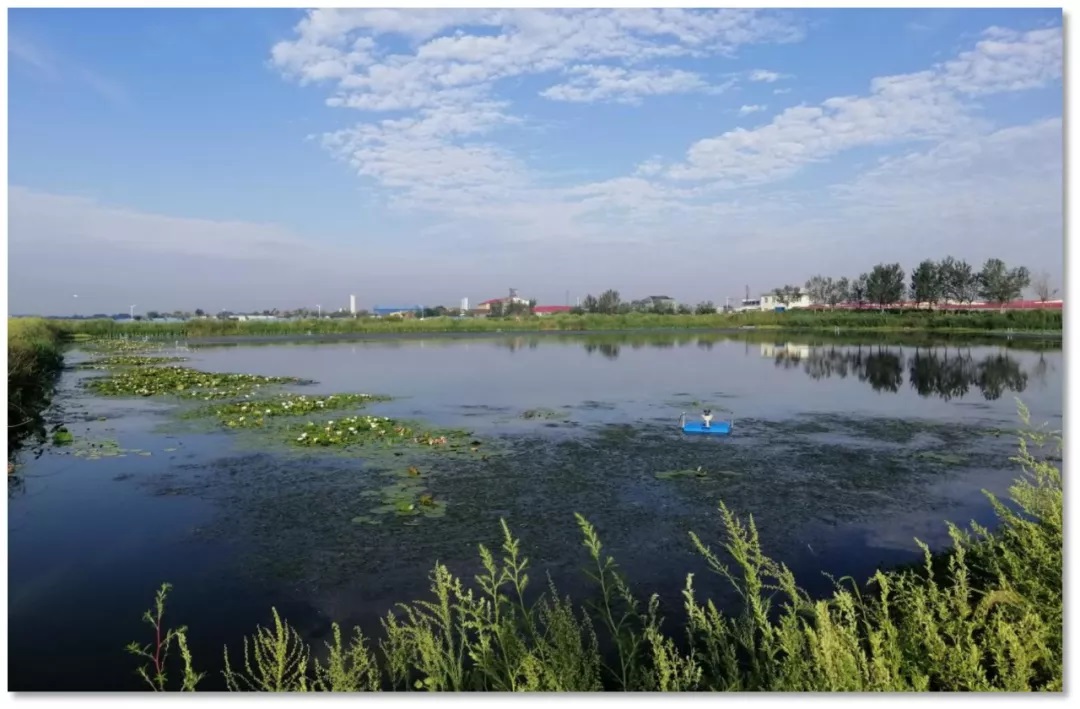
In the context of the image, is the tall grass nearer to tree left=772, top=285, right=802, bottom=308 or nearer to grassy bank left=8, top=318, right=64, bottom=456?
grassy bank left=8, top=318, right=64, bottom=456

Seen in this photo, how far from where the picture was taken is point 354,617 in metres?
4.43

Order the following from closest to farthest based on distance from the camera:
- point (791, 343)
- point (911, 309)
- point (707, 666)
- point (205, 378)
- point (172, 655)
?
point (707, 666) < point (172, 655) < point (205, 378) < point (791, 343) < point (911, 309)

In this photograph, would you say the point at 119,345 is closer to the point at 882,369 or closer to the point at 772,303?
the point at 882,369

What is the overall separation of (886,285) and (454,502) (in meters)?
39.5

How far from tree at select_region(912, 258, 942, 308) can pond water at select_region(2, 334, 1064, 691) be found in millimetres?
15594

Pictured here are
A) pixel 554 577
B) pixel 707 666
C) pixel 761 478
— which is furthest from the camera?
pixel 761 478

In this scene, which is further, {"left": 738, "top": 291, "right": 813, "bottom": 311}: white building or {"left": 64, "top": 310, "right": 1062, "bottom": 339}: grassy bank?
{"left": 738, "top": 291, "right": 813, "bottom": 311}: white building

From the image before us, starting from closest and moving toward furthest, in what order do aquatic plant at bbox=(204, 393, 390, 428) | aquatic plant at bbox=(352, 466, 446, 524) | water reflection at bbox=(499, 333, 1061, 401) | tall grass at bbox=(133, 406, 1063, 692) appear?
tall grass at bbox=(133, 406, 1063, 692), aquatic plant at bbox=(352, 466, 446, 524), aquatic plant at bbox=(204, 393, 390, 428), water reflection at bbox=(499, 333, 1061, 401)

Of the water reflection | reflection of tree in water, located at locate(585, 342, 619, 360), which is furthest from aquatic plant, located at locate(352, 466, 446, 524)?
reflection of tree in water, located at locate(585, 342, 619, 360)

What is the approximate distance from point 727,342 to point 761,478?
2685cm

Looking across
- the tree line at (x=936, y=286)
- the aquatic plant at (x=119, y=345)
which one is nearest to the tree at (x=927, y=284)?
the tree line at (x=936, y=286)

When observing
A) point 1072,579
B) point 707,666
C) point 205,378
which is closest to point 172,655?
point 707,666

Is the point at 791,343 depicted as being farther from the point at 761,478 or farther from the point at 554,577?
the point at 554,577

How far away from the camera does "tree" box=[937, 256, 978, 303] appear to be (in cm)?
2208
